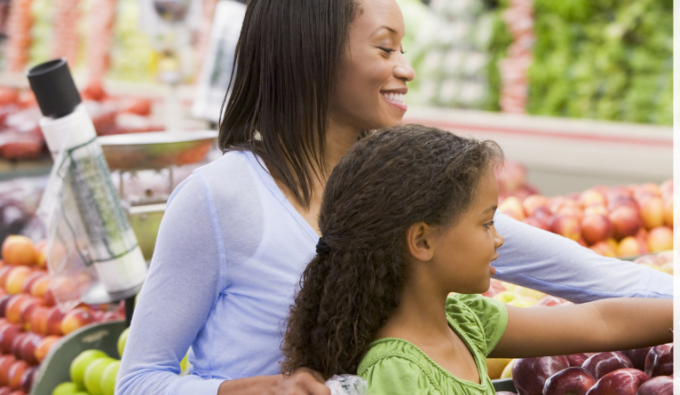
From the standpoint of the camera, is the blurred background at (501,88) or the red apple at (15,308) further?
the blurred background at (501,88)

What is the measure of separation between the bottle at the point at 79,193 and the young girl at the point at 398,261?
99 cm

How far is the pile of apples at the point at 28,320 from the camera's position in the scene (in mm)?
2482

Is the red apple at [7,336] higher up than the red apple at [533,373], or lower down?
Result: lower down

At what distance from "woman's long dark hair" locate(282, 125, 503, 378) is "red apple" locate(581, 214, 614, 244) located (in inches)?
72.9

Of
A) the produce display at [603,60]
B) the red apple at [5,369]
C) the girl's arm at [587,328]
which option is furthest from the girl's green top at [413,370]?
the produce display at [603,60]

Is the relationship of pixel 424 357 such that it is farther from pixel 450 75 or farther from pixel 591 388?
pixel 450 75

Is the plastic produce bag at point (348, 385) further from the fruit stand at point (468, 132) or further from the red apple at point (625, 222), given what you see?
the red apple at point (625, 222)

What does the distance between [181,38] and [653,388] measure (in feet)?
9.29

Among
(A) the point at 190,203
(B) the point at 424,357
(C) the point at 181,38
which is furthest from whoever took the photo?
(C) the point at 181,38

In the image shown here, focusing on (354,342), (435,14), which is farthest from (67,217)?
(435,14)

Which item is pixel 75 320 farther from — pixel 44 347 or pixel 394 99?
pixel 394 99

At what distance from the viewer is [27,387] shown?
2424 millimetres

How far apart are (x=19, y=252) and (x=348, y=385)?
2.56 m

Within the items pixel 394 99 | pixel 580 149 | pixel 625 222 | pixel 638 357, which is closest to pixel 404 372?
pixel 394 99
